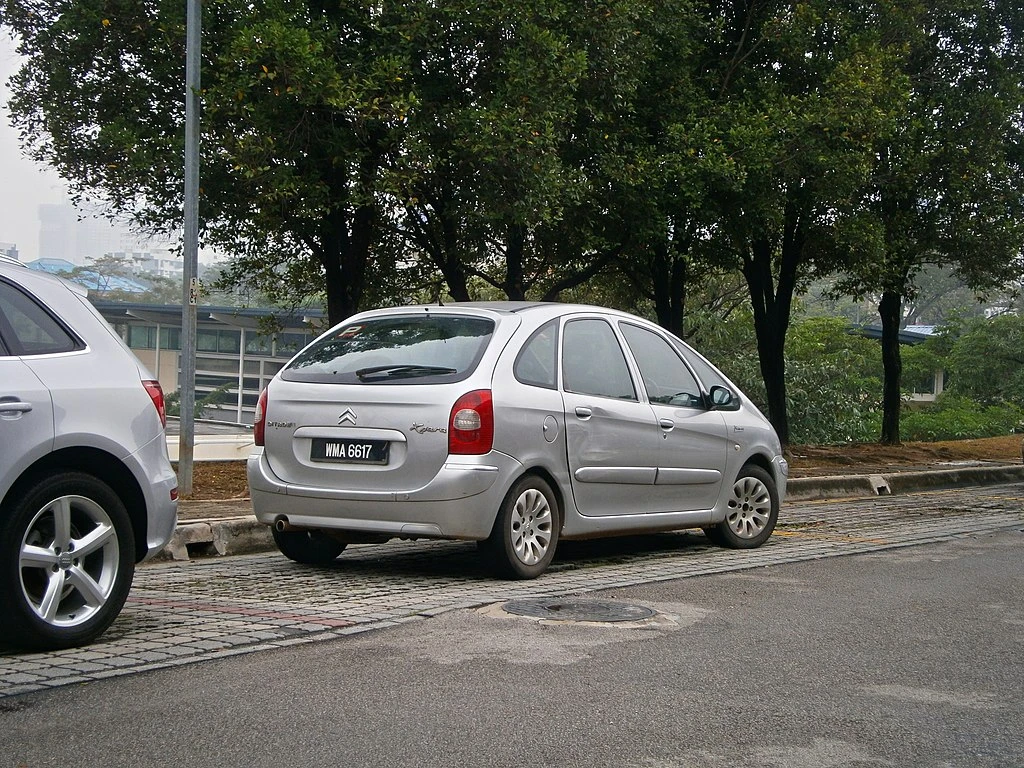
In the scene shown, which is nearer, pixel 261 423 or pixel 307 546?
pixel 261 423

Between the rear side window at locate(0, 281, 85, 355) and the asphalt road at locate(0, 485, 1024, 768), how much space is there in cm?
132

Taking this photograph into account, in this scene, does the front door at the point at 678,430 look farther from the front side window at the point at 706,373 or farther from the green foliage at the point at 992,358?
the green foliage at the point at 992,358

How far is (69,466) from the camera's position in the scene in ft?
19.6

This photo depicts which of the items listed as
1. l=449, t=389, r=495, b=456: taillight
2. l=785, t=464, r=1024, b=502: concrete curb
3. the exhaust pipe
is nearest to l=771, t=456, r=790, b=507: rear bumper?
l=785, t=464, r=1024, b=502: concrete curb

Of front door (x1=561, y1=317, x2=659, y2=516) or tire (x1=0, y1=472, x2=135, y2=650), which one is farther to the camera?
front door (x1=561, y1=317, x2=659, y2=516)

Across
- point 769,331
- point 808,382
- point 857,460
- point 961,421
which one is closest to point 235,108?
point 857,460

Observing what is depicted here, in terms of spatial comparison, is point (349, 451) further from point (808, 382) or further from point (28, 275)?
point (808, 382)

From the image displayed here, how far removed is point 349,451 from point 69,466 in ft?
7.34

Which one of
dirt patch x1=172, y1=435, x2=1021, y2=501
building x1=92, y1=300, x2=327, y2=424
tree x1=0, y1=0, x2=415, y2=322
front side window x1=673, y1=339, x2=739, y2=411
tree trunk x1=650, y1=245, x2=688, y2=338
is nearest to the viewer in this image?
front side window x1=673, y1=339, x2=739, y2=411

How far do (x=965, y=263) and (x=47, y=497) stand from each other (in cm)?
2212

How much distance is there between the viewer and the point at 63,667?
541 cm

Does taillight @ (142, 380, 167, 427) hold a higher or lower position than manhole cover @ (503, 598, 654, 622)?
higher

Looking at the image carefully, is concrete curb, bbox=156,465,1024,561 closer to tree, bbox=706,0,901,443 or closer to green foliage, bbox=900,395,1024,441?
tree, bbox=706,0,901,443

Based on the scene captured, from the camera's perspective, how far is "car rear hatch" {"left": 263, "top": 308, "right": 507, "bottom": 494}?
780cm
